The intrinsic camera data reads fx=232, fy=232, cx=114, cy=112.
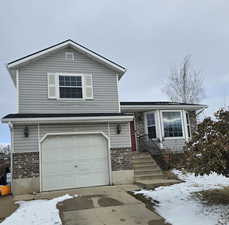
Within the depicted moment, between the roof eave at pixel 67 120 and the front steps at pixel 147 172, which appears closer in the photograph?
the roof eave at pixel 67 120

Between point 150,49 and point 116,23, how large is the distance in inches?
199

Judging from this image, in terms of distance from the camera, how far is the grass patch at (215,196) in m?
7.01

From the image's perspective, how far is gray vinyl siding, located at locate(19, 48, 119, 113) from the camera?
423 inches

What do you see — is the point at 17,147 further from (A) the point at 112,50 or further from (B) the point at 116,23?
(A) the point at 112,50

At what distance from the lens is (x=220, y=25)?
1491 cm

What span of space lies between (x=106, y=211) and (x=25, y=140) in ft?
16.7

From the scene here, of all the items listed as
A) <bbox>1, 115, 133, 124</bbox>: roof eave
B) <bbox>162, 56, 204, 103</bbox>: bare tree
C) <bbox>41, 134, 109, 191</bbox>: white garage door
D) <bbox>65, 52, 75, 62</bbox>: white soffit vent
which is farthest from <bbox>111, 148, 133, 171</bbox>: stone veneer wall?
<bbox>162, 56, 204, 103</bbox>: bare tree

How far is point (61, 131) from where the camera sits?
10.4 metres

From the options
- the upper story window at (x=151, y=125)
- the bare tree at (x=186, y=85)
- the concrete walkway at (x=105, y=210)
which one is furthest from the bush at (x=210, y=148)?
the bare tree at (x=186, y=85)

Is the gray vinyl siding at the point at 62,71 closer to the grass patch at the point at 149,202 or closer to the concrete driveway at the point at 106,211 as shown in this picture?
the concrete driveway at the point at 106,211

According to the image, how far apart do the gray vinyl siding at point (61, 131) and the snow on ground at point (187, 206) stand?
2994 millimetres

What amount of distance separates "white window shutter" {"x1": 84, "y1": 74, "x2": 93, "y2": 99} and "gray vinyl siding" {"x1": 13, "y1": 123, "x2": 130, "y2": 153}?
160cm

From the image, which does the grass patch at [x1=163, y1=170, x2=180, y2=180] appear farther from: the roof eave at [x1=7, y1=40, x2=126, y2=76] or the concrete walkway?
the roof eave at [x1=7, y1=40, x2=126, y2=76]

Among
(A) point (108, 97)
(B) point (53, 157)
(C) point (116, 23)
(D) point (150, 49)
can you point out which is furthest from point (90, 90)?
(D) point (150, 49)
